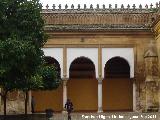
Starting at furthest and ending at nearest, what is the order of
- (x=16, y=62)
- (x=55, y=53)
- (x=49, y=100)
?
1. (x=49, y=100)
2. (x=55, y=53)
3. (x=16, y=62)

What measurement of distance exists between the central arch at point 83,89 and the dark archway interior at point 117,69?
915 millimetres

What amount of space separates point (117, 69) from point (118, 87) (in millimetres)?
1059

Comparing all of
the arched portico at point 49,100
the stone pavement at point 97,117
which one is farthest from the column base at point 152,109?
the arched portico at point 49,100

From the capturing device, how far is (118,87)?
32.9 meters

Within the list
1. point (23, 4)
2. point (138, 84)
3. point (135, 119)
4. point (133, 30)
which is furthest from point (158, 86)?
point (23, 4)

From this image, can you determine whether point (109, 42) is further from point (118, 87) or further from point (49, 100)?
point (49, 100)

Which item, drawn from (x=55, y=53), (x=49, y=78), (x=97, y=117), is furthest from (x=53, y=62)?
(x=97, y=117)

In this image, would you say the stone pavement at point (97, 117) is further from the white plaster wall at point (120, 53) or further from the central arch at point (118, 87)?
the central arch at point (118, 87)

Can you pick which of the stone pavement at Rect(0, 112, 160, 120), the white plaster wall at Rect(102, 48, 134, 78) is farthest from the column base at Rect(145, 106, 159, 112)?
the stone pavement at Rect(0, 112, 160, 120)

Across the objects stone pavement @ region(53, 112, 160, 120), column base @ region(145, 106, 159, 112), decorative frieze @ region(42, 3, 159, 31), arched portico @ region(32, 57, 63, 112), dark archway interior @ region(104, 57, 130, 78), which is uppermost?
decorative frieze @ region(42, 3, 159, 31)

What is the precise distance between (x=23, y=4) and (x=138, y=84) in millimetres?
10417

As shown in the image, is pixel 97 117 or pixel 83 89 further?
pixel 83 89

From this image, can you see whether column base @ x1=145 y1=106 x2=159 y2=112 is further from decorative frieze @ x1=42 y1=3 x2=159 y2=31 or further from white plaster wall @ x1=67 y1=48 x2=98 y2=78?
decorative frieze @ x1=42 y1=3 x2=159 y2=31

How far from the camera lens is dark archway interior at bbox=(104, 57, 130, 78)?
108ft
